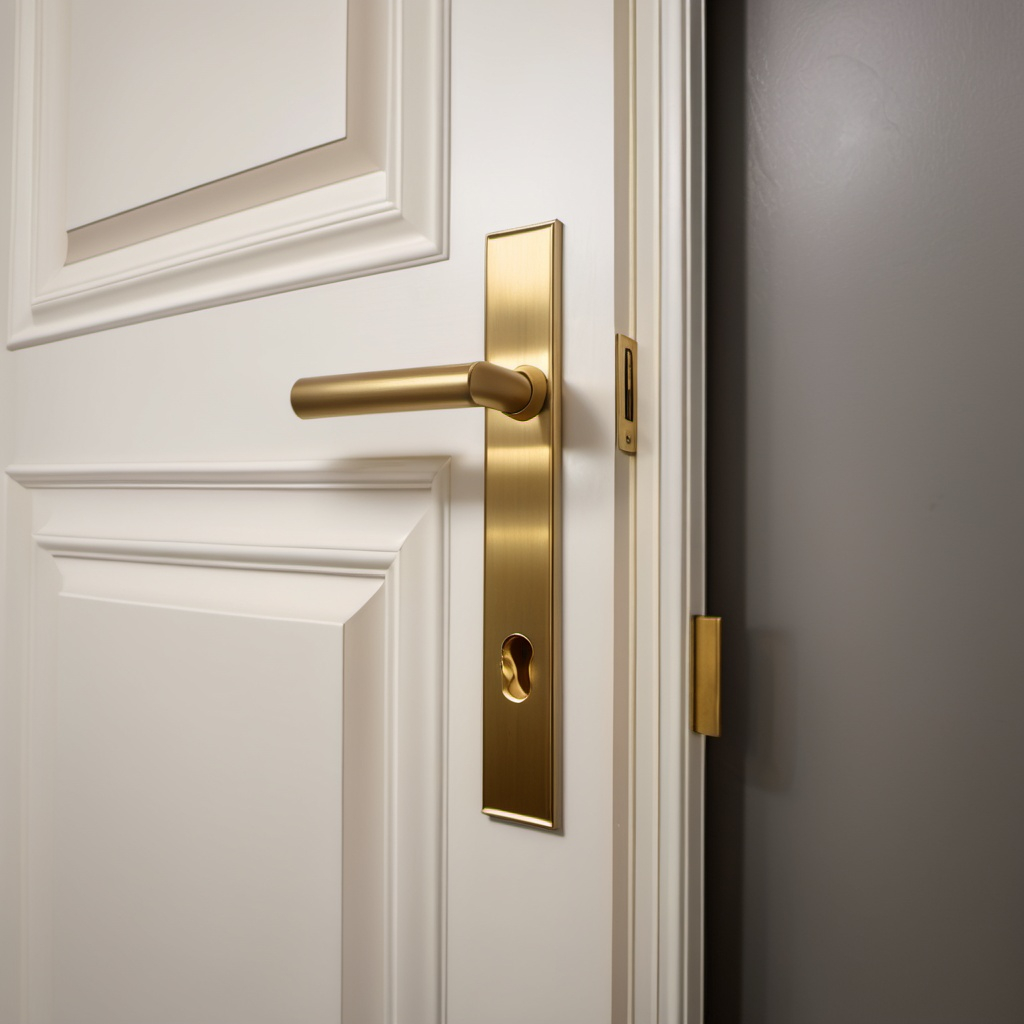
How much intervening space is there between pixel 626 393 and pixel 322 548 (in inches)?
8.0

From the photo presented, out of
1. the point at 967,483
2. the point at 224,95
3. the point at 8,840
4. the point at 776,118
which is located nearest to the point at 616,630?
the point at 967,483

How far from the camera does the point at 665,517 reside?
0.38 m

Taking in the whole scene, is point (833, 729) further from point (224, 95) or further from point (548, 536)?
point (224, 95)

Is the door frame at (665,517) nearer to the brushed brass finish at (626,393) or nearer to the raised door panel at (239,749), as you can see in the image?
the brushed brass finish at (626,393)

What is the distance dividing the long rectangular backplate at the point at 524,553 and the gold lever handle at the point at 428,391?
15mm

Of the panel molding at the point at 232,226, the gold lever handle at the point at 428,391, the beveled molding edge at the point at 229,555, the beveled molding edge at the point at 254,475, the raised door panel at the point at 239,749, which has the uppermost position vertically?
the panel molding at the point at 232,226

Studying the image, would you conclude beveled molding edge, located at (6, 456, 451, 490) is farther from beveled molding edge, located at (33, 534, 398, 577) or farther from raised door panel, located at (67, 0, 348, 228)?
raised door panel, located at (67, 0, 348, 228)

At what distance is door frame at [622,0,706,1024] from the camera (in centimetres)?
37

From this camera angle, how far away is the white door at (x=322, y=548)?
382 mm

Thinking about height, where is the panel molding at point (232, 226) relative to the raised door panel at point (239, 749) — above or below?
above

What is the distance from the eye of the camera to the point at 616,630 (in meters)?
0.38

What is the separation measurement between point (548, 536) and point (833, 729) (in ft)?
0.63

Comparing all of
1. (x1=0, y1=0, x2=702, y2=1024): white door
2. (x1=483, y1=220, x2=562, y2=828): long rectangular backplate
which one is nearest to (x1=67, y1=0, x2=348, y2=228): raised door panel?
(x1=0, y1=0, x2=702, y2=1024): white door

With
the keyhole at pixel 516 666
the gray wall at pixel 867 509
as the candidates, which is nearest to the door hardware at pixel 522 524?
the keyhole at pixel 516 666
